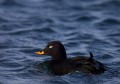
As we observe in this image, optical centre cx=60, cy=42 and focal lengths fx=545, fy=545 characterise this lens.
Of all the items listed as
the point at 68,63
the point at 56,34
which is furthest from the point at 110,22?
the point at 68,63

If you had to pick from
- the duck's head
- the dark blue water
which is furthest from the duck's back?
the duck's head

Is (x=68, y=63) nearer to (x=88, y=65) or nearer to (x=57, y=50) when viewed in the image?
(x=88, y=65)

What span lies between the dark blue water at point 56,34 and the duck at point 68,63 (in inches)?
4.5

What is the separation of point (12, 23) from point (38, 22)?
30.6 inches

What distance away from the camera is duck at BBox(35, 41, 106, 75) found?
10188 mm

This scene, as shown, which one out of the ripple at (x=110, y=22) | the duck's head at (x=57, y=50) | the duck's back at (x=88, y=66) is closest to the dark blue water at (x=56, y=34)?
the ripple at (x=110, y=22)

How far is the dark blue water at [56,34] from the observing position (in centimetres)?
1038

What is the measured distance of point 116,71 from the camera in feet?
35.0

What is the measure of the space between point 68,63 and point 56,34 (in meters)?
3.88

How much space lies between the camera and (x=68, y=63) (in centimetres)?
1037

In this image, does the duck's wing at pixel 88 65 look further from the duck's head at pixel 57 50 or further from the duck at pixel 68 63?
the duck's head at pixel 57 50

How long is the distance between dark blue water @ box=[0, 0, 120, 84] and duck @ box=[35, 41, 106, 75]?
0.11 metres

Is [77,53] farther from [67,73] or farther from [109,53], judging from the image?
[67,73]

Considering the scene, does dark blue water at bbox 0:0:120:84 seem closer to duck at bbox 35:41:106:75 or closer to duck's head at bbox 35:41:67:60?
duck at bbox 35:41:106:75
